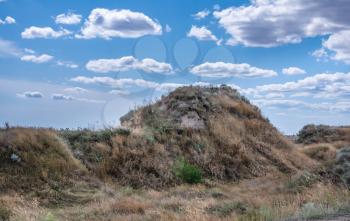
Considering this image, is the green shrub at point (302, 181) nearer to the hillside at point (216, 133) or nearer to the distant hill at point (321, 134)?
the hillside at point (216, 133)

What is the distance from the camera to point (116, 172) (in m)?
19.2

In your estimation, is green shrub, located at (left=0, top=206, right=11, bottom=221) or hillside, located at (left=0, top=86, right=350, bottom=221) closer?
green shrub, located at (left=0, top=206, right=11, bottom=221)

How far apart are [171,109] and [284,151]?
20.1ft

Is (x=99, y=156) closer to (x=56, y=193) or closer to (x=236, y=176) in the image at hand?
(x=56, y=193)

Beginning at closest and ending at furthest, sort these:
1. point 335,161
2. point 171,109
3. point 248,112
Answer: point 335,161
point 171,109
point 248,112

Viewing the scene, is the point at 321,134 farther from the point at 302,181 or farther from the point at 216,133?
the point at 302,181

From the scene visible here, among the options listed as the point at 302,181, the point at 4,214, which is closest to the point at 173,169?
the point at 302,181

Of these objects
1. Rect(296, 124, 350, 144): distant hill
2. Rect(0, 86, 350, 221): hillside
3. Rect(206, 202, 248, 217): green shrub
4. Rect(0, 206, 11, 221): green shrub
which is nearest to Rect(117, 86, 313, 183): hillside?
Rect(0, 86, 350, 221): hillside

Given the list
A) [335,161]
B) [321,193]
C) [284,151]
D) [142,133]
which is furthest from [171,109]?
[321,193]

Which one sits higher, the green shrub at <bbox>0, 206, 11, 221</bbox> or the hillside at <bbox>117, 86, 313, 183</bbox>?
the hillside at <bbox>117, 86, 313, 183</bbox>


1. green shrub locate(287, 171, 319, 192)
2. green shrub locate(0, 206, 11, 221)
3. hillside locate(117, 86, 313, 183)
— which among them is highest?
hillside locate(117, 86, 313, 183)

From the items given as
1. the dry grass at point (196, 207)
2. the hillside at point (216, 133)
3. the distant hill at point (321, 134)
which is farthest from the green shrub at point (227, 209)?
the distant hill at point (321, 134)

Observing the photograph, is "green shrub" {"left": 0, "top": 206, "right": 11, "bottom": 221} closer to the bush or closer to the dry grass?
the dry grass

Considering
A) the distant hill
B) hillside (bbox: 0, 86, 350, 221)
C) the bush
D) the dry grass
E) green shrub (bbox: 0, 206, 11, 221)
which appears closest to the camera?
the dry grass
